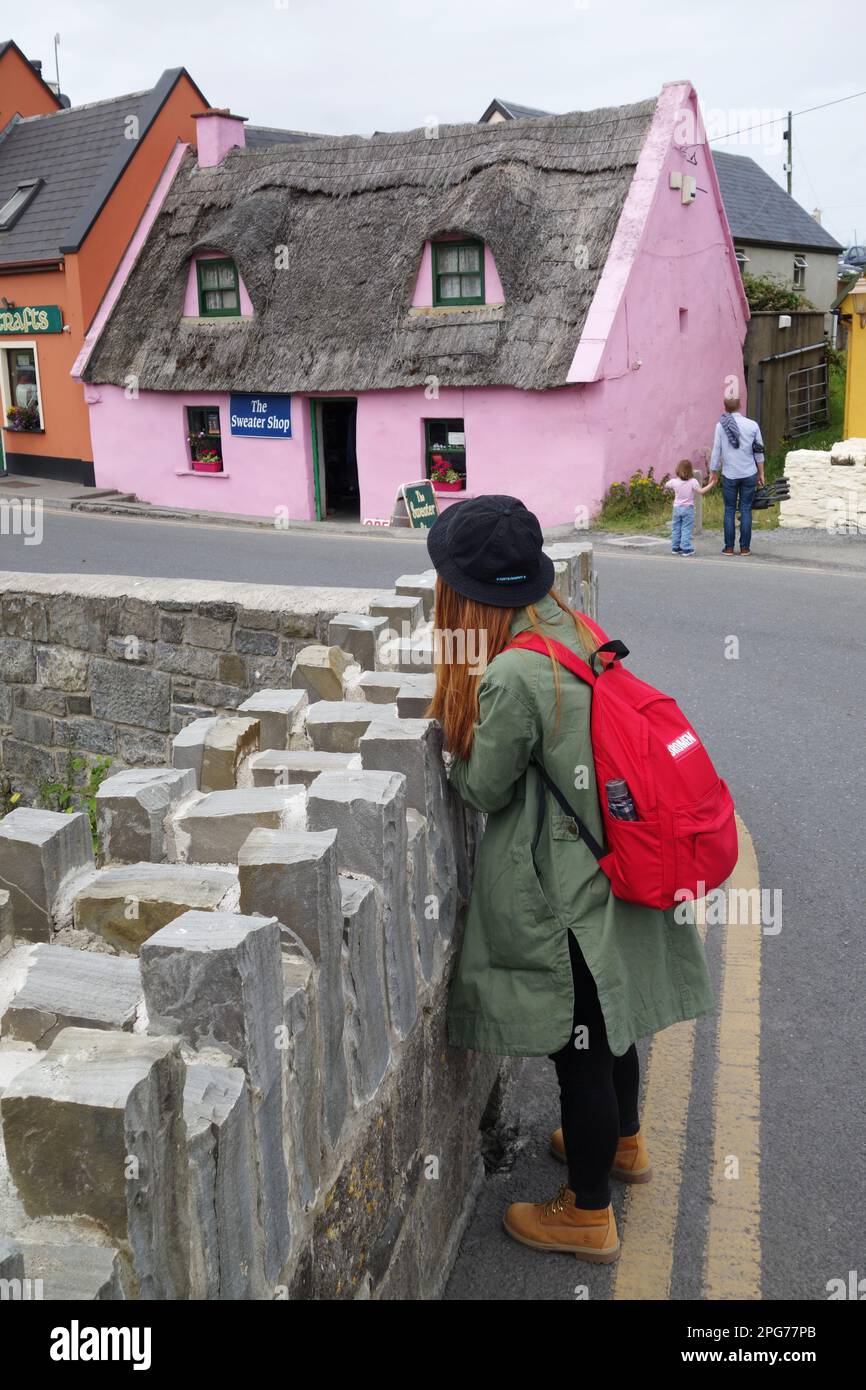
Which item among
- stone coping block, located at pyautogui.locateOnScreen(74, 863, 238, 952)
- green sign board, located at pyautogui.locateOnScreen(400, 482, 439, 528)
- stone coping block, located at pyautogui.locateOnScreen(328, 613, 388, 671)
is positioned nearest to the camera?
stone coping block, located at pyautogui.locateOnScreen(74, 863, 238, 952)

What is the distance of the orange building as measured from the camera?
2395cm

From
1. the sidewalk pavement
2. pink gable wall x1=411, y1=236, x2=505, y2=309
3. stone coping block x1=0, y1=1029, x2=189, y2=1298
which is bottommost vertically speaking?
the sidewalk pavement

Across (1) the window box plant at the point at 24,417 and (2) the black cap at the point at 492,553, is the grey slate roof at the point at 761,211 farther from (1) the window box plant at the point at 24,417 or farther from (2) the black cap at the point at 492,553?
(2) the black cap at the point at 492,553

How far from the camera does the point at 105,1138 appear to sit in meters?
1.80

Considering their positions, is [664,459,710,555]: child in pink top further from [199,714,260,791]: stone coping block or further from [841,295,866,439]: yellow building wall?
[199,714,260,791]: stone coping block

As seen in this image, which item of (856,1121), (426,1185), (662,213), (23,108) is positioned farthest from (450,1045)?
(23,108)

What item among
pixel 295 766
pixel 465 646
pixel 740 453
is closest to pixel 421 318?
pixel 740 453

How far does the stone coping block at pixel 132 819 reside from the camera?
10.2 feet

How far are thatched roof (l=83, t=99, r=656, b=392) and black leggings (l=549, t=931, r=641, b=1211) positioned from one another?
1664cm

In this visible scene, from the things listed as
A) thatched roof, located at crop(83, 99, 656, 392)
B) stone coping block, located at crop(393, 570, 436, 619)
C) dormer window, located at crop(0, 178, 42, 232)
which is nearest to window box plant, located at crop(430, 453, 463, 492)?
thatched roof, located at crop(83, 99, 656, 392)

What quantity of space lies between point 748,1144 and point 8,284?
82.4ft
